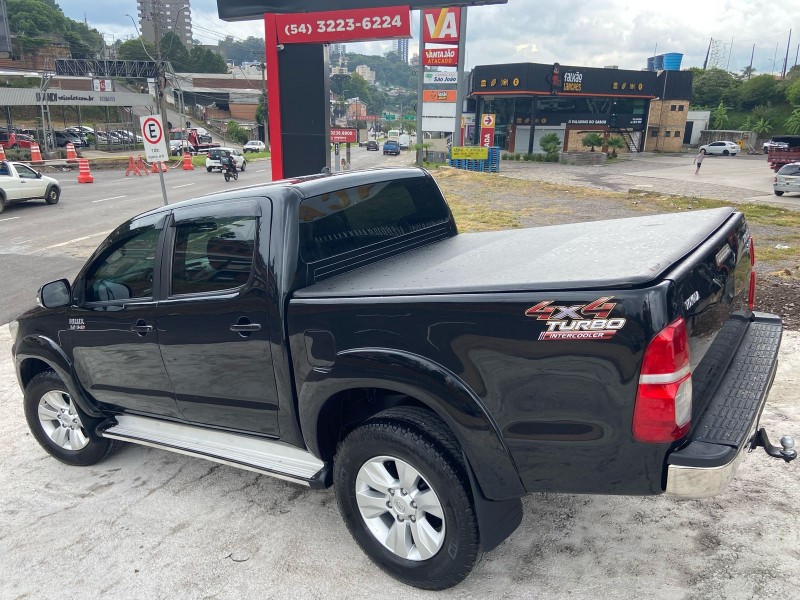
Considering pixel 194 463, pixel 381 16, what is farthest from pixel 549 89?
pixel 194 463

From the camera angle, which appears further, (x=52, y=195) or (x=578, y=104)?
(x=578, y=104)

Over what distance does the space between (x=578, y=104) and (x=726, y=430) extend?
59.0 metres

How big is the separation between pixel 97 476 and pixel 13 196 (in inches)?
700

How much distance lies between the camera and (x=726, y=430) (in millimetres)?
2549

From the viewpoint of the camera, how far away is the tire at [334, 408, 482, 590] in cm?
279

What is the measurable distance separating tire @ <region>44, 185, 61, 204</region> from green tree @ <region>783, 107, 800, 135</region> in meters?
63.3

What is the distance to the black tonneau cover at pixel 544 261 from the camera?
8.11 ft

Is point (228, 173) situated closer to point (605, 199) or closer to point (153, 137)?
point (605, 199)

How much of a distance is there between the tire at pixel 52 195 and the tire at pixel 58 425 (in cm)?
1806

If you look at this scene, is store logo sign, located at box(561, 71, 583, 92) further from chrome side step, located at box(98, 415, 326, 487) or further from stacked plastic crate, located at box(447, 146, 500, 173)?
chrome side step, located at box(98, 415, 326, 487)

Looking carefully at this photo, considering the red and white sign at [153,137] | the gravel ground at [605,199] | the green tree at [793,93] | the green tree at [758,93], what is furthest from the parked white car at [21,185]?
A: the green tree at [758,93]

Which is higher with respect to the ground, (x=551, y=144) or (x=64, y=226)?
(x=551, y=144)

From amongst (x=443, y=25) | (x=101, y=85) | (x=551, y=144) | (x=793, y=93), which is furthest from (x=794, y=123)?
(x=101, y=85)

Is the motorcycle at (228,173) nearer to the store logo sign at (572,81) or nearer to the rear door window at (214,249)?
the rear door window at (214,249)
